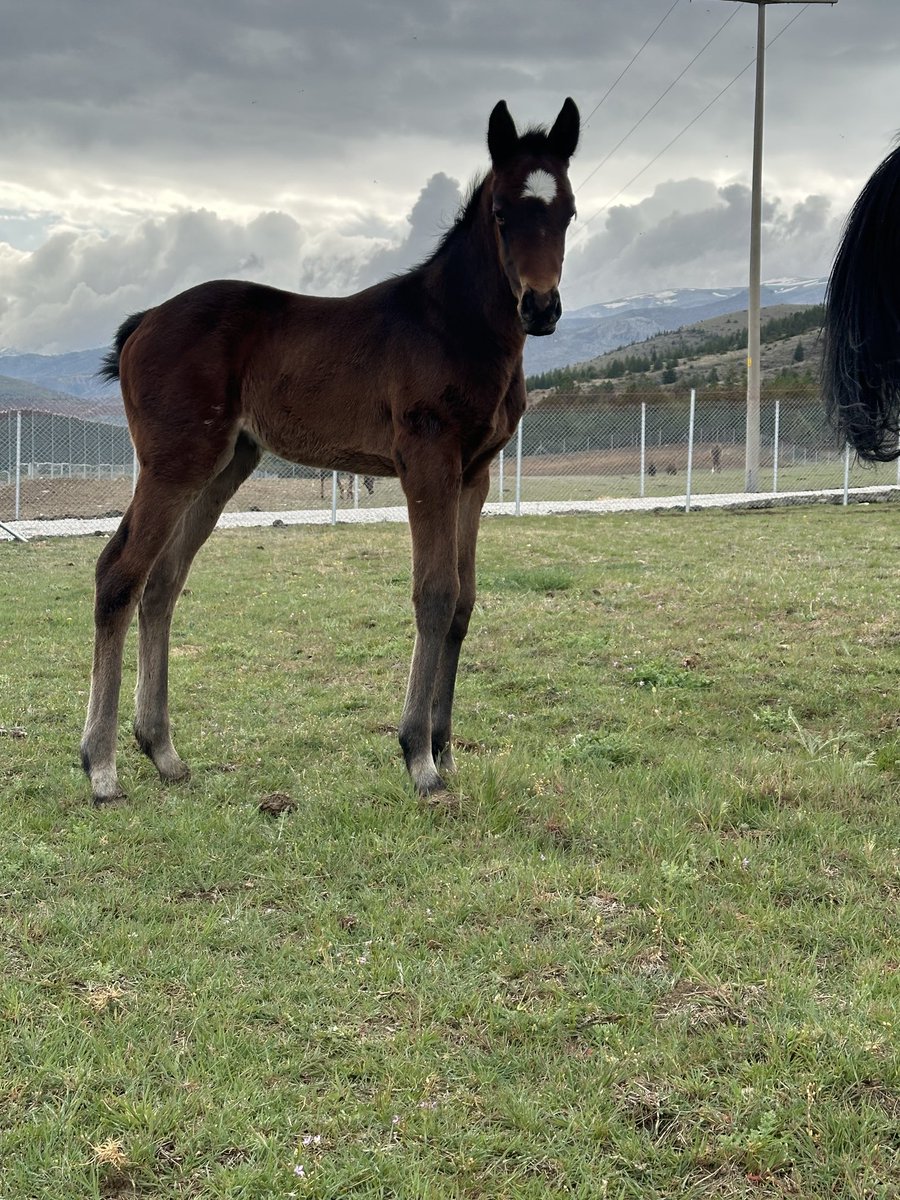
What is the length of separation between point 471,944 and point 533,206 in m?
3.02

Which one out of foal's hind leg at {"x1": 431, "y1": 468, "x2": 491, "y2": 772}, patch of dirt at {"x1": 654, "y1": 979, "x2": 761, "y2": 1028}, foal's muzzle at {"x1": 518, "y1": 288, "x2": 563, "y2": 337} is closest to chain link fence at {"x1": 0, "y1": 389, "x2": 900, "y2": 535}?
foal's hind leg at {"x1": 431, "y1": 468, "x2": 491, "y2": 772}

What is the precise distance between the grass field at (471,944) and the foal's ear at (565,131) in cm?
291

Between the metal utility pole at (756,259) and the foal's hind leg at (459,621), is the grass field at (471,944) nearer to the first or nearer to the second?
the foal's hind leg at (459,621)

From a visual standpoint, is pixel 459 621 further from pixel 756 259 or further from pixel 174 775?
pixel 756 259

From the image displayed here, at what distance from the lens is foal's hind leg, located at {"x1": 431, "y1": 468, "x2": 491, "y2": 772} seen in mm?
4828

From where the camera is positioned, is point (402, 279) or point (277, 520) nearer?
point (402, 279)

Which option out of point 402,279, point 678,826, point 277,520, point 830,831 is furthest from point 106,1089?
point 277,520

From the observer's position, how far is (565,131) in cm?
442

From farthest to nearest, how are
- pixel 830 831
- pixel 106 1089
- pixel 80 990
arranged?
pixel 830 831 → pixel 80 990 → pixel 106 1089

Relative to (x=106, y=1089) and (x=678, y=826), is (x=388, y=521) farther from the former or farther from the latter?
(x=106, y=1089)

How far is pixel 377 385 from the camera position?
458 cm

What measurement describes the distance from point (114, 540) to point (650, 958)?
10.2 feet

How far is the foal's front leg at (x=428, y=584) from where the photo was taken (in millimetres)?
4430

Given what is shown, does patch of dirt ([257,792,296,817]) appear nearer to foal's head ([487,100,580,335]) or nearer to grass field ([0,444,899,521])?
foal's head ([487,100,580,335])
